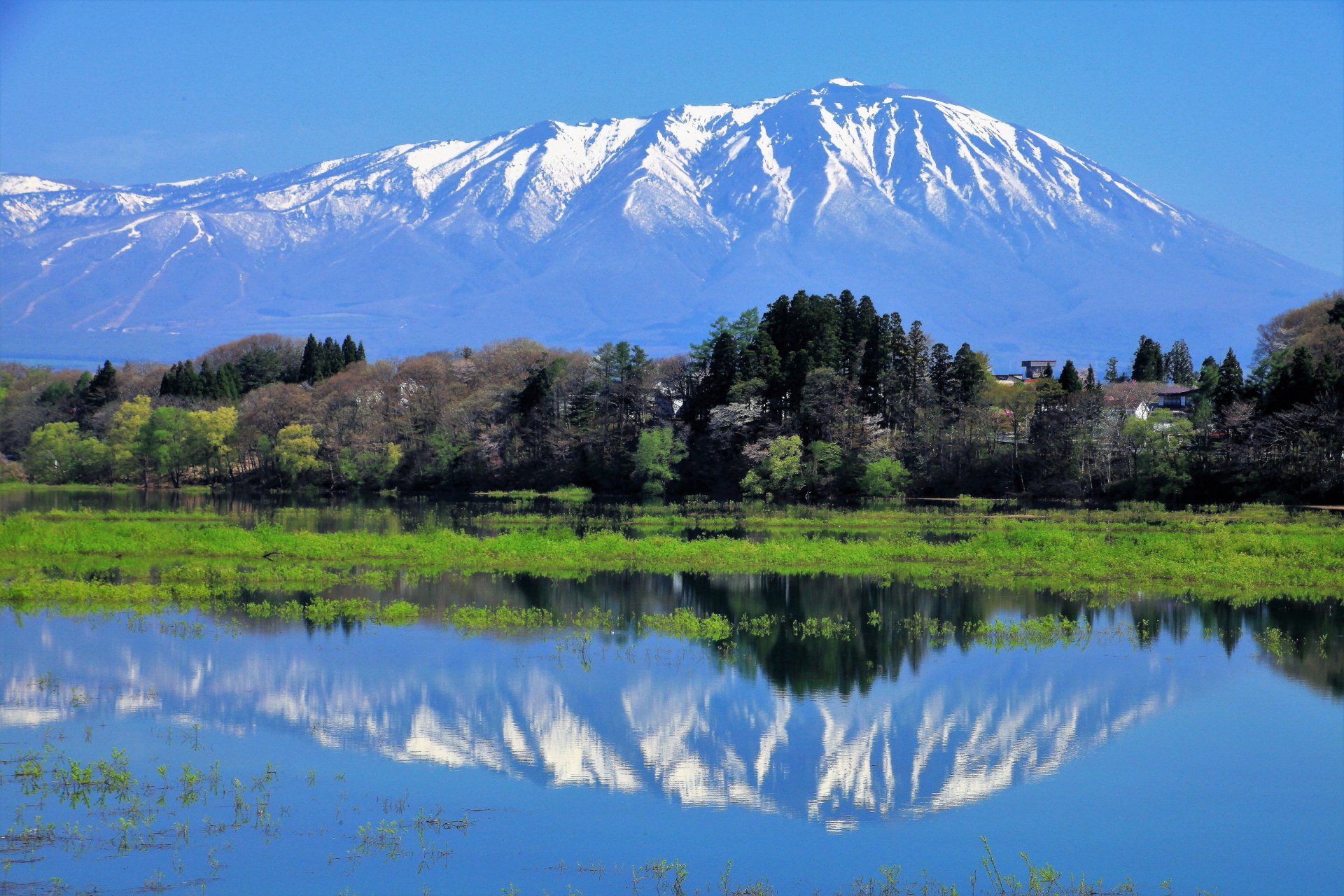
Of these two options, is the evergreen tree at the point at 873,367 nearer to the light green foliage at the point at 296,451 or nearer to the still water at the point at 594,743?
the light green foliage at the point at 296,451

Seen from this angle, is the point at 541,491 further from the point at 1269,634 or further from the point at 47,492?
the point at 1269,634

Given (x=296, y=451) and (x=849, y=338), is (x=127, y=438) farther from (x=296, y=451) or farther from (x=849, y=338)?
(x=849, y=338)

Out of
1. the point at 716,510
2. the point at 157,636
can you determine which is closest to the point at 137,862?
the point at 157,636

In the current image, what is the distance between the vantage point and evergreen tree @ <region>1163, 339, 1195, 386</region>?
116312mm

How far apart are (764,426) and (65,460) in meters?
54.9

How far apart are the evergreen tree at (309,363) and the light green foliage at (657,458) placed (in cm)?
4565

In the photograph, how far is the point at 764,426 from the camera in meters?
75.4

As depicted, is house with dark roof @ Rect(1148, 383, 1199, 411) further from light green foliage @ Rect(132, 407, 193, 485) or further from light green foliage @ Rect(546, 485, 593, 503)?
light green foliage @ Rect(132, 407, 193, 485)

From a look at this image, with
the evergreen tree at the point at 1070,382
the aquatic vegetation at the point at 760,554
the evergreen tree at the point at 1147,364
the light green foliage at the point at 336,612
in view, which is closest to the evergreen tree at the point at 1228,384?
the evergreen tree at the point at 1070,382

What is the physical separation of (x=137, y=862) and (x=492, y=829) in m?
4.08

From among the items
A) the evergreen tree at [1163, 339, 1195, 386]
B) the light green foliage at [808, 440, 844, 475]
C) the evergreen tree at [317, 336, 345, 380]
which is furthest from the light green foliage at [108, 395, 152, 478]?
the evergreen tree at [1163, 339, 1195, 386]

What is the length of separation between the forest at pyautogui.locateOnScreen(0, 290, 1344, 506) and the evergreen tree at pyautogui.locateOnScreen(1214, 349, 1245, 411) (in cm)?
23

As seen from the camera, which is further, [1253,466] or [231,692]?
[1253,466]

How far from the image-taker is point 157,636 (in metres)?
25.1
